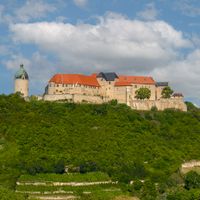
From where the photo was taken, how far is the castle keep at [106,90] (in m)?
130

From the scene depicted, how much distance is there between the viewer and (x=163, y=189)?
92438 mm

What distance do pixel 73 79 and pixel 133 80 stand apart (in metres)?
12.6

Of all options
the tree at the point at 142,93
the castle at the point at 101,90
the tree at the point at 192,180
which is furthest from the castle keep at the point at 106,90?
the tree at the point at 192,180

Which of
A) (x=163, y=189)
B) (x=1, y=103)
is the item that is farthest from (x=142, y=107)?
(x=163, y=189)

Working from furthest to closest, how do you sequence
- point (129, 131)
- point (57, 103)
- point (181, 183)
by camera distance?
1. point (57, 103)
2. point (129, 131)
3. point (181, 183)

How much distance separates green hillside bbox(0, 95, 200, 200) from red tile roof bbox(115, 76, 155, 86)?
793 centimetres

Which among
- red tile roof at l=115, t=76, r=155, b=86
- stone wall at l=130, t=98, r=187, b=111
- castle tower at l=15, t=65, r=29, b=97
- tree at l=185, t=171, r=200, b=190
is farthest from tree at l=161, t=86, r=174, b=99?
tree at l=185, t=171, r=200, b=190

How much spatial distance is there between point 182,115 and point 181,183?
98.6 ft

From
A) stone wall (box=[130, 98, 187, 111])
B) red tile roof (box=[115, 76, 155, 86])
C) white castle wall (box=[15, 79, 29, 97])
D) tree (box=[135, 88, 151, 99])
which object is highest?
red tile roof (box=[115, 76, 155, 86])

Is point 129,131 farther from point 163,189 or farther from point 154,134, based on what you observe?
point 163,189

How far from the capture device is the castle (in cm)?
13025

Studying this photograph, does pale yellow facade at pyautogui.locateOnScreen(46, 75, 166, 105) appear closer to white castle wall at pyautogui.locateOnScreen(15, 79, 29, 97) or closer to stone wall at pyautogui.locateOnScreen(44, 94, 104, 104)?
stone wall at pyautogui.locateOnScreen(44, 94, 104, 104)

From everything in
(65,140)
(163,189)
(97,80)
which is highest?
(97,80)

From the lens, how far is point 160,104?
433ft
